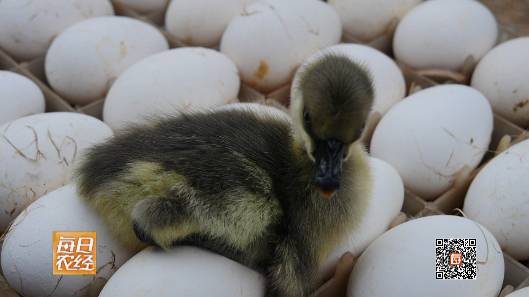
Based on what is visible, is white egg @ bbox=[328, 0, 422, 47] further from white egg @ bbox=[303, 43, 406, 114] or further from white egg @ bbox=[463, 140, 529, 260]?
white egg @ bbox=[463, 140, 529, 260]

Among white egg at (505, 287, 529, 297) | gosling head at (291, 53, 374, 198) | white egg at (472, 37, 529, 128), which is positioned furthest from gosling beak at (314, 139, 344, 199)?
white egg at (472, 37, 529, 128)

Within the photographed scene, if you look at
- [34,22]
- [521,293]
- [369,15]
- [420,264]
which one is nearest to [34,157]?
[34,22]

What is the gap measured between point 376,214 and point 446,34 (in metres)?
0.69

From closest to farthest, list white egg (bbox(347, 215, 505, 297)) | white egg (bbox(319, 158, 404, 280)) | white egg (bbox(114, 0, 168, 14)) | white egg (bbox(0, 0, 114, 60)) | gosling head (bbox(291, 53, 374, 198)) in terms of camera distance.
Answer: gosling head (bbox(291, 53, 374, 198))
white egg (bbox(347, 215, 505, 297))
white egg (bbox(319, 158, 404, 280))
white egg (bbox(0, 0, 114, 60))
white egg (bbox(114, 0, 168, 14))

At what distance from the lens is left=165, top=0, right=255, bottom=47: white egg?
5.59 ft

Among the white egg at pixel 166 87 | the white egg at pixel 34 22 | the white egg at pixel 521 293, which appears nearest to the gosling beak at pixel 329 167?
the white egg at pixel 521 293

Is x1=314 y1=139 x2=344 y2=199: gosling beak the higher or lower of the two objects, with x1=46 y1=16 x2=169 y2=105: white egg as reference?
higher

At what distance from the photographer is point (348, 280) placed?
112cm

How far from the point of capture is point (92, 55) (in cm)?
152

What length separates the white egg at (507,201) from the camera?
1.17 metres

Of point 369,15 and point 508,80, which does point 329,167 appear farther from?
point 369,15

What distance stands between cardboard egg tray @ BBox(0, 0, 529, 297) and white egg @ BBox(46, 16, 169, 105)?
0.15ft

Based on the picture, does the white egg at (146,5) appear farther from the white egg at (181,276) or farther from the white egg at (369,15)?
the white egg at (181,276)

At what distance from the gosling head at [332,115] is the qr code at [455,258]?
0.25 meters
